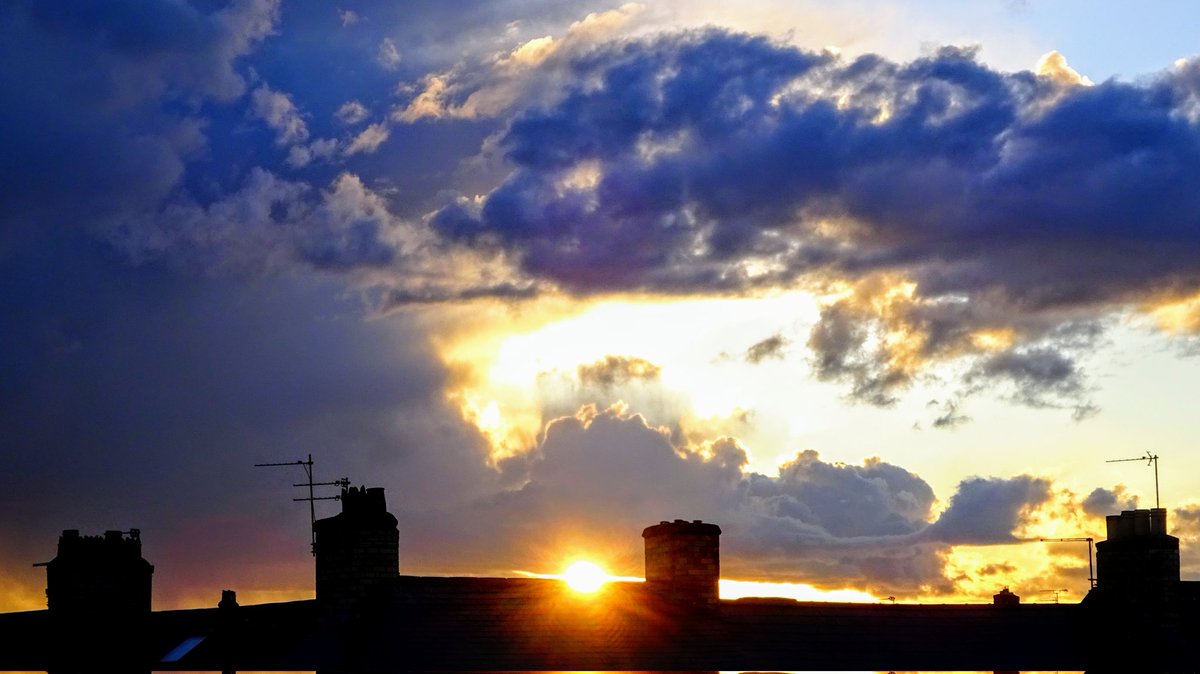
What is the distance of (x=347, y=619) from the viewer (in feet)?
111

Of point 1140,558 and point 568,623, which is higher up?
point 1140,558

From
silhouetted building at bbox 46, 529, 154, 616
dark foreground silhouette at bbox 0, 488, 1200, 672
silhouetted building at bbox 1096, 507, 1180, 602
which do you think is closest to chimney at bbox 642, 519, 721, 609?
dark foreground silhouette at bbox 0, 488, 1200, 672

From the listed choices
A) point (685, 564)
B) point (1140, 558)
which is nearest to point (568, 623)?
point (685, 564)

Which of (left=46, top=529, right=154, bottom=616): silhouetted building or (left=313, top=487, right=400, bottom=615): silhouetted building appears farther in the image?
(left=46, top=529, right=154, bottom=616): silhouetted building

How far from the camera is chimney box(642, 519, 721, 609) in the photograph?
36312mm

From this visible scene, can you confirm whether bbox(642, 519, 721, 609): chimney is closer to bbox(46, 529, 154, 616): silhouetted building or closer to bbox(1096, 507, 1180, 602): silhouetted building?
bbox(1096, 507, 1180, 602): silhouetted building

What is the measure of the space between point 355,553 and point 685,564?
7340mm

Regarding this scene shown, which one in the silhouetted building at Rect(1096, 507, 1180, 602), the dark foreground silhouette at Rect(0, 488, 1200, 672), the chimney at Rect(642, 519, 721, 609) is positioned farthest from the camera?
the silhouetted building at Rect(1096, 507, 1180, 602)

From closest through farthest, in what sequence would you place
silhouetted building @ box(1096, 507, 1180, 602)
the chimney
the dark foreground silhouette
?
1. the dark foreground silhouette
2. the chimney
3. silhouetted building @ box(1096, 507, 1180, 602)

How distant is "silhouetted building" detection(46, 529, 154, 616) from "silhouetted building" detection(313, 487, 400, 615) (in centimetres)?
549

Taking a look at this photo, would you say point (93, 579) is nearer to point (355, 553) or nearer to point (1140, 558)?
point (355, 553)

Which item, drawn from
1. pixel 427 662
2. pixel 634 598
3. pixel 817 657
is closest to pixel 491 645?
pixel 427 662

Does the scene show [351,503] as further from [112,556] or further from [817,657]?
[817,657]

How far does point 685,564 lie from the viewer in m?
36.5
